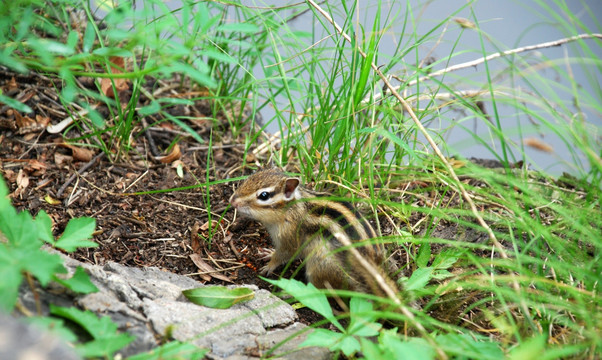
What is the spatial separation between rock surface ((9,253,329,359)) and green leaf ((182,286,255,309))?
5cm

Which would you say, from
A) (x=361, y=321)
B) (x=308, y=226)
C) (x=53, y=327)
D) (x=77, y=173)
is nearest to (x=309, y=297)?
(x=361, y=321)

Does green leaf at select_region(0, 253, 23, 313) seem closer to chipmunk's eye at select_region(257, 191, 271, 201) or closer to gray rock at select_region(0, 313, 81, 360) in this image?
gray rock at select_region(0, 313, 81, 360)

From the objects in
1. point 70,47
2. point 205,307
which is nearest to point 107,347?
point 205,307

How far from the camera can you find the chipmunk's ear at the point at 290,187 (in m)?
3.85

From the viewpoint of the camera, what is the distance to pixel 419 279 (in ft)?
10.6

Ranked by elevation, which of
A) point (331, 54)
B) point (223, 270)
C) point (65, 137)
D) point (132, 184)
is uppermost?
point (331, 54)

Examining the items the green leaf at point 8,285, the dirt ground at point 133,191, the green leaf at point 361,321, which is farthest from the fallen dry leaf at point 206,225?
the green leaf at point 8,285

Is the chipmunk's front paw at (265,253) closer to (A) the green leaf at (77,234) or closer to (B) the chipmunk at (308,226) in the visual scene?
(B) the chipmunk at (308,226)

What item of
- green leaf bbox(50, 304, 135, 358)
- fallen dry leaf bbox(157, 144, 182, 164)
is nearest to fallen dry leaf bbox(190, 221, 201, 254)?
fallen dry leaf bbox(157, 144, 182, 164)

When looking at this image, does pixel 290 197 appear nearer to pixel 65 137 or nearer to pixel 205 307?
pixel 205 307

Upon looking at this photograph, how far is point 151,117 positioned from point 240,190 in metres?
1.36

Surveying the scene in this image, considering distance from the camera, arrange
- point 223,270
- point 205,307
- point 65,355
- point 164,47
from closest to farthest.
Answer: point 65,355 < point 164,47 < point 205,307 < point 223,270

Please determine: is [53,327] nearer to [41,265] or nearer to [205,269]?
[41,265]

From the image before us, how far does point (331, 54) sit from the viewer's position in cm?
475
